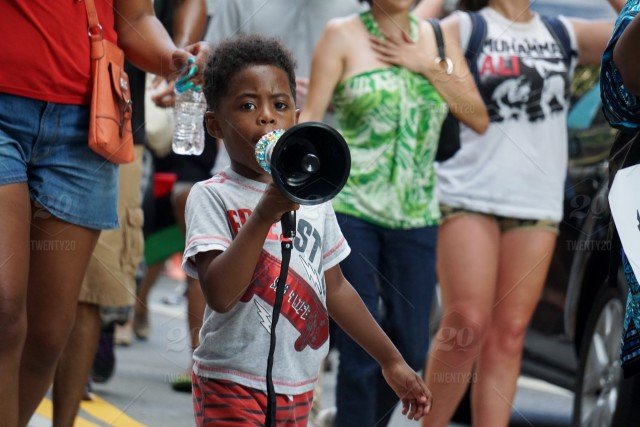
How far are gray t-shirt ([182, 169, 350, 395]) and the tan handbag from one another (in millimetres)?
675

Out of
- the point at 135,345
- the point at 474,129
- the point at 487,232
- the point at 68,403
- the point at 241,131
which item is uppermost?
the point at 241,131

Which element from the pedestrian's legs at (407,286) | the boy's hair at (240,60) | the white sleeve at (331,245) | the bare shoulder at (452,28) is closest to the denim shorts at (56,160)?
the boy's hair at (240,60)

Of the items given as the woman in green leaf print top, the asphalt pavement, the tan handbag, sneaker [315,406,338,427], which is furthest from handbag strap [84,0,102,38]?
the asphalt pavement

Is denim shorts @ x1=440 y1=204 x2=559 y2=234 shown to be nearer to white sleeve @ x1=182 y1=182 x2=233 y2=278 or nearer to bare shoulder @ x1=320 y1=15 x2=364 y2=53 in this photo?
bare shoulder @ x1=320 y1=15 x2=364 y2=53

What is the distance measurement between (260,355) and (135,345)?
603 centimetres

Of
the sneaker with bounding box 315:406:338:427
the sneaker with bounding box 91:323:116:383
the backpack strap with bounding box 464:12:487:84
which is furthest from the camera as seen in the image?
the sneaker with bounding box 91:323:116:383

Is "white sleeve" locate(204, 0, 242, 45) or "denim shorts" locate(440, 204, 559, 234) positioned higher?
"white sleeve" locate(204, 0, 242, 45)

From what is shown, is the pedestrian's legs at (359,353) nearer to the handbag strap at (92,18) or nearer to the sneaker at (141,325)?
the handbag strap at (92,18)

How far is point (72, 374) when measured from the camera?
517cm

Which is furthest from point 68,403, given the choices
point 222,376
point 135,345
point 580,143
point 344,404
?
point 135,345

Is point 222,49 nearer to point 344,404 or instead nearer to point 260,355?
point 260,355

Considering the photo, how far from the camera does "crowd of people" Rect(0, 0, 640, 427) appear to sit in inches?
129

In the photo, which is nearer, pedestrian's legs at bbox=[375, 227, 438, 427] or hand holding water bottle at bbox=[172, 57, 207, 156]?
hand holding water bottle at bbox=[172, 57, 207, 156]

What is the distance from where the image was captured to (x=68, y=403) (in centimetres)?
510
